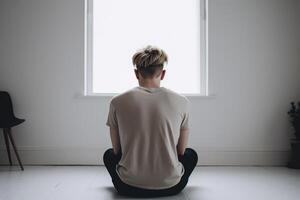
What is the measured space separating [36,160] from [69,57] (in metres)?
1.11

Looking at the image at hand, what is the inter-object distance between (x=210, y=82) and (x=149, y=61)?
1947mm

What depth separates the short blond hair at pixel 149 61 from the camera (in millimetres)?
2115

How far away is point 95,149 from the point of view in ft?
12.7

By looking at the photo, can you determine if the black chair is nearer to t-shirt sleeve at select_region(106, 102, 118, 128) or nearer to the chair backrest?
the chair backrest

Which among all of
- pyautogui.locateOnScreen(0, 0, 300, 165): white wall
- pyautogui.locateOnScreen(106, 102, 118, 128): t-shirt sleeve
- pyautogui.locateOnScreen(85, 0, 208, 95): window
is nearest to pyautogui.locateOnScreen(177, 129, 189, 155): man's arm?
pyautogui.locateOnScreen(106, 102, 118, 128): t-shirt sleeve

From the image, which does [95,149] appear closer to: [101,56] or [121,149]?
[101,56]

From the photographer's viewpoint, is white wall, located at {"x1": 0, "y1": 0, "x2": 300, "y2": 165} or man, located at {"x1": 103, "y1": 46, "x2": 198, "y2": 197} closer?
man, located at {"x1": 103, "y1": 46, "x2": 198, "y2": 197}

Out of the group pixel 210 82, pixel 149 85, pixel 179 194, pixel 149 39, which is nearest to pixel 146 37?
pixel 149 39

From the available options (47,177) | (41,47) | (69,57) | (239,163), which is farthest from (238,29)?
(47,177)

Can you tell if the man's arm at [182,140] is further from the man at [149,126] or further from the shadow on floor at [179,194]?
the shadow on floor at [179,194]

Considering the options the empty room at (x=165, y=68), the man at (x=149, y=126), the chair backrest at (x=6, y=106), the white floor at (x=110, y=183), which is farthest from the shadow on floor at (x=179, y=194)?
the chair backrest at (x=6, y=106)

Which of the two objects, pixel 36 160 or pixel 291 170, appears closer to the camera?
pixel 291 170

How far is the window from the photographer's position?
4035 millimetres

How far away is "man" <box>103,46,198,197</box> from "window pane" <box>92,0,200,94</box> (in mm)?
1878
